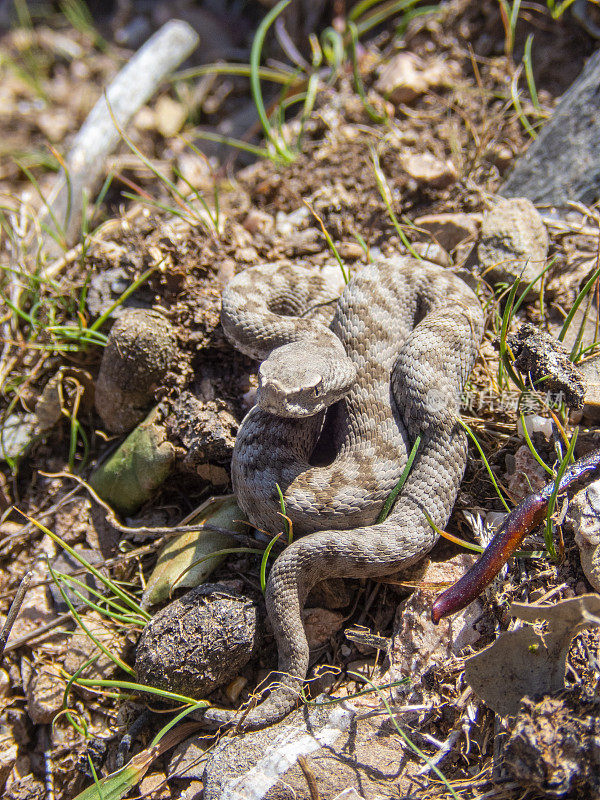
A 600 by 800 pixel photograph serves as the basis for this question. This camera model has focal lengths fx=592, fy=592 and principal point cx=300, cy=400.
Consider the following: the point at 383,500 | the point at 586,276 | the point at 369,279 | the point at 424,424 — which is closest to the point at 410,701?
the point at 383,500

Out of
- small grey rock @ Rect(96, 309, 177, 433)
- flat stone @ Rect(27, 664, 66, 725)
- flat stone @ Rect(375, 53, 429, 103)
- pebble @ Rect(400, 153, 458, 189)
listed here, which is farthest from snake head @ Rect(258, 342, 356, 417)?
flat stone @ Rect(375, 53, 429, 103)

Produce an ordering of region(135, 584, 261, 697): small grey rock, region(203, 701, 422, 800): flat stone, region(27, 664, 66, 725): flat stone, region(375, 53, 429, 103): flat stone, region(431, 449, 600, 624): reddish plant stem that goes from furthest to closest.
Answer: region(375, 53, 429, 103): flat stone → region(27, 664, 66, 725): flat stone → region(135, 584, 261, 697): small grey rock → region(431, 449, 600, 624): reddish plant stem → region(203, 701, 422, 800): flat stone

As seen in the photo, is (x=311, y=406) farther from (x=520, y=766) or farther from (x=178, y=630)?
(x=520, y=766)

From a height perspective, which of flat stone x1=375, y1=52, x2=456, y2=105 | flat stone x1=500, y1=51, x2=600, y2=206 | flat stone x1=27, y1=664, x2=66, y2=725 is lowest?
flat stone x1=27, y1=664, x2=66, y2=725

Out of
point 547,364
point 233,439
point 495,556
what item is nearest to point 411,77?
point 547,364

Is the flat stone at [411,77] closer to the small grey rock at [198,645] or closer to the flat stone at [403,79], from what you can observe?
the flat stone at [403,79]

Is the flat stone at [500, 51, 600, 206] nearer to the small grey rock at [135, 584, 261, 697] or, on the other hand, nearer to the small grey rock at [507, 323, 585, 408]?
the small grey rock at [507, 323, 585, 408]
